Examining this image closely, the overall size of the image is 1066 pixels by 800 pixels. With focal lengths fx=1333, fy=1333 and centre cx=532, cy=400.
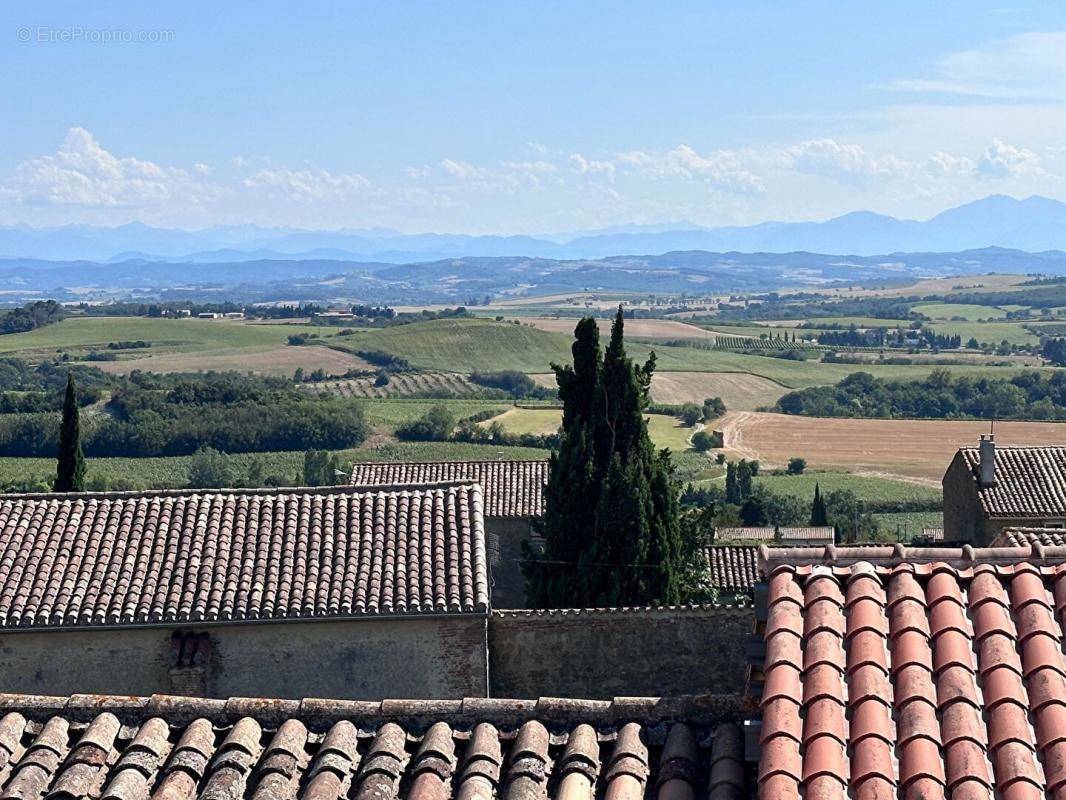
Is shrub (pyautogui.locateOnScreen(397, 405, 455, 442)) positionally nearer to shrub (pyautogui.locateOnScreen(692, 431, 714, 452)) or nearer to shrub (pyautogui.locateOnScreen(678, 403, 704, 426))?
shrub (pyautogui.locateOnScreen(692, 431, 714, 452))

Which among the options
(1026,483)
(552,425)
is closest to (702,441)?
(552,425)

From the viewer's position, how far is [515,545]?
30.7m

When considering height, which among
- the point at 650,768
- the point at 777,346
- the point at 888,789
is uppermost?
the point at 888,789

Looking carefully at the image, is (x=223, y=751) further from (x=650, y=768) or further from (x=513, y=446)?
(x=513, y=446)

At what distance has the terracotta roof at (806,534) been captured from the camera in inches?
1694

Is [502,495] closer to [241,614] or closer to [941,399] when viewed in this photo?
[241,614]

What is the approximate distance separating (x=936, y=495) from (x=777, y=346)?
9673 cm

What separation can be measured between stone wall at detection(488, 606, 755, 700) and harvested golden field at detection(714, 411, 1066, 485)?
169ft

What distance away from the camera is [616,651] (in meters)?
17.5

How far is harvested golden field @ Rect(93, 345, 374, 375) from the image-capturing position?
124625 millimetres

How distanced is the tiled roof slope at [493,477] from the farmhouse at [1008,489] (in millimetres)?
10903

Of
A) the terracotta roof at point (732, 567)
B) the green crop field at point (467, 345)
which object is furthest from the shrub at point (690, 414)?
the terracotta roof at point (732, 567)

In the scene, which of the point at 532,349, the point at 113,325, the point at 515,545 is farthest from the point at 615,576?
the point at 113,325

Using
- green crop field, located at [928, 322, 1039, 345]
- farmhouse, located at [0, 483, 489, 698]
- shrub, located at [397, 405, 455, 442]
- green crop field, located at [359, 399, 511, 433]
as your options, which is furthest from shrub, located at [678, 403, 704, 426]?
farmhouse, located at [0, 483, 489, 698]
